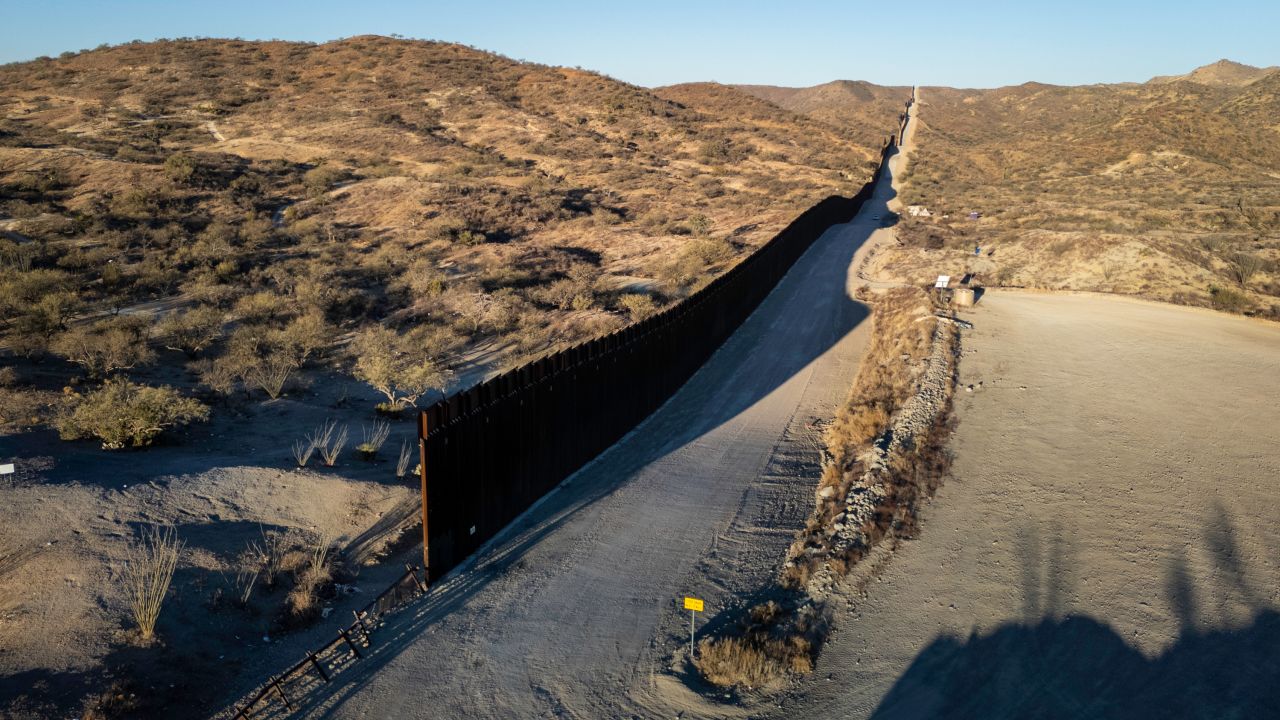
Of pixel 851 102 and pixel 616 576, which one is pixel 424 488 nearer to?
pixel 616 576

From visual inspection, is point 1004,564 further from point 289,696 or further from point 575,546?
point 289,696

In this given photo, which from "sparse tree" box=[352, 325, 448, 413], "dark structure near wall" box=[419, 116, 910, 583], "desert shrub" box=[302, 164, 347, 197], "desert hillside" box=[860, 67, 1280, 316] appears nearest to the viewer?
"dark structure near wall" box=[419, 116, 910, 583]

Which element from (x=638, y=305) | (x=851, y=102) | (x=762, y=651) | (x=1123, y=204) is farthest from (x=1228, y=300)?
(x=851, y=102)

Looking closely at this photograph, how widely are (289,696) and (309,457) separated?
5.91m

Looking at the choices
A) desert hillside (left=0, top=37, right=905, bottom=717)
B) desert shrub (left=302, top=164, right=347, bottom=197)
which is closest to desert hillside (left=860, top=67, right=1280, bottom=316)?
desert hillside (left=0, top=37, right=905, bottom=717)

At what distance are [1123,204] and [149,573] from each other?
173 ft

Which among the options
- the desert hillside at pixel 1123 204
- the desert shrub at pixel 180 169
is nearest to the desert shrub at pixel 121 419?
the desert hillside at pixel 1123 204

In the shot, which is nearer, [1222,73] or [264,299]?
[264,299]

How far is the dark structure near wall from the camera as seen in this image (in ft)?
28.7

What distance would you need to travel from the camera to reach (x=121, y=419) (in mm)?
11156

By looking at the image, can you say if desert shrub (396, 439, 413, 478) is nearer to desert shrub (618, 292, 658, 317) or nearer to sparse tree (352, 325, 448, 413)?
sparse tree (352, 325, 448, 413)

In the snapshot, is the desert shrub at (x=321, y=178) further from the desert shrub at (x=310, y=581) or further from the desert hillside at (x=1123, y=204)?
the desert shrub at (x=310, y=581)

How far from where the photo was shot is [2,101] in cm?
5666

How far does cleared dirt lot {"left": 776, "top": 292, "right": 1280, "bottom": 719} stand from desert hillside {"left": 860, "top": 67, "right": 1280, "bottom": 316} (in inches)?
499
